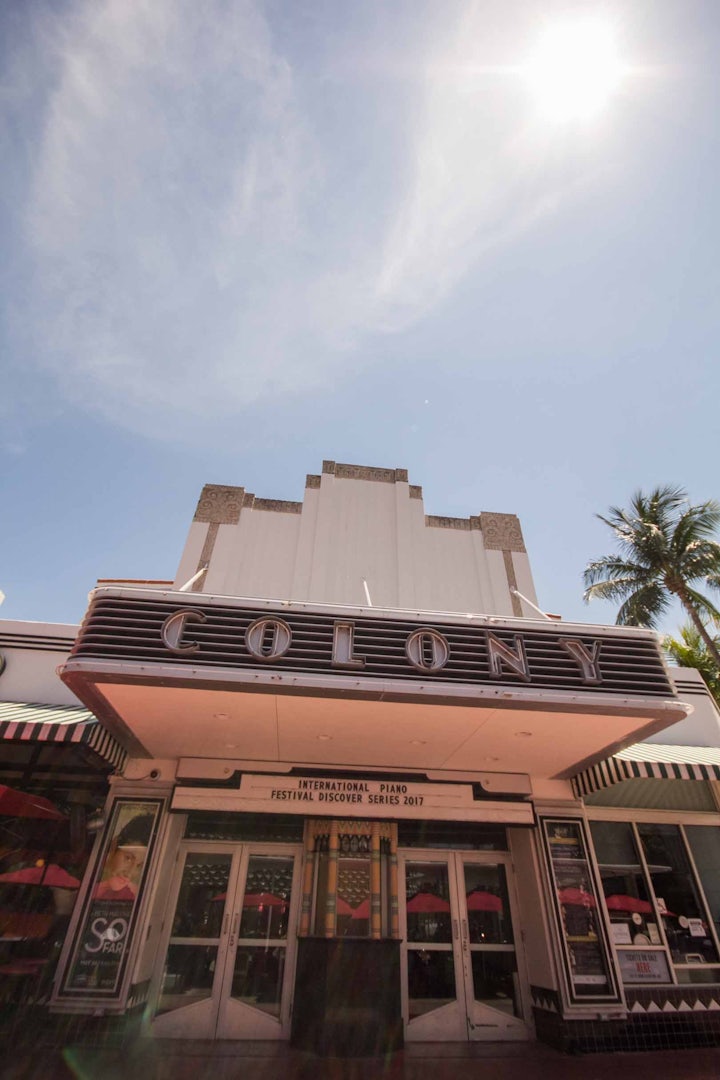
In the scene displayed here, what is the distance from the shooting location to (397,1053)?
690cm

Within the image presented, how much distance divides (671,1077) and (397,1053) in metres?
3.14

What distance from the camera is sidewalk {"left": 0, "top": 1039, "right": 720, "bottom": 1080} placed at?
600cm

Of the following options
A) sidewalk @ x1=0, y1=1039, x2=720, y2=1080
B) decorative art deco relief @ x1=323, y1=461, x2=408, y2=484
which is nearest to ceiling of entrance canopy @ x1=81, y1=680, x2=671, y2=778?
sidewalk @ x1=0, y1=1039, x2=720, y2=1080

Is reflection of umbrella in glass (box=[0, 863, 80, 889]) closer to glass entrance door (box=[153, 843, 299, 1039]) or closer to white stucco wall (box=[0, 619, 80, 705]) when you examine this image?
glass entrance door (box=[153, 843, 299, 1039])

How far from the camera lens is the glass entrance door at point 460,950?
7.75 meters

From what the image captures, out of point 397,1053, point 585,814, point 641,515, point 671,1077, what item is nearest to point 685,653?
point 641,515

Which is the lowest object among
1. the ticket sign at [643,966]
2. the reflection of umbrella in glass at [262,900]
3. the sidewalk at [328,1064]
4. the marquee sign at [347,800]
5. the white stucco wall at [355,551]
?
the sidewalk at [328,1064]

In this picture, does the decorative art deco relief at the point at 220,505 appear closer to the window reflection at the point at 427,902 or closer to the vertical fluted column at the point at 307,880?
the vertical fluted column at the point at 307,880

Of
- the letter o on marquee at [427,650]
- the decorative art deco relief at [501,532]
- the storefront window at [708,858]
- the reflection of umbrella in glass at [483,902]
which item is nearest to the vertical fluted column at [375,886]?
the reflection of umbrella in glass at [483,902]

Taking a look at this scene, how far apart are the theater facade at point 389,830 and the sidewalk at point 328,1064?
0.29 m

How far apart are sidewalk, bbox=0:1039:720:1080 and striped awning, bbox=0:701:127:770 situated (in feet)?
10.1

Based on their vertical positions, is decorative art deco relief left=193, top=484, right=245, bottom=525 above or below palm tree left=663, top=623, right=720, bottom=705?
below

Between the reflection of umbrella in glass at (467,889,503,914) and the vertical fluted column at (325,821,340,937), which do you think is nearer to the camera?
the vertical fluted column at (325,821,340,937)

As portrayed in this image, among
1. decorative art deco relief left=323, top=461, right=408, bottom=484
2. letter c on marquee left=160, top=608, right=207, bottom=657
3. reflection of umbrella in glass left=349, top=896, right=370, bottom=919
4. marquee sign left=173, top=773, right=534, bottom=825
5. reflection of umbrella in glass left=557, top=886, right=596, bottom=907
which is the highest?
decorative art deco relief left=323, top=461, right=408, bottom=484
